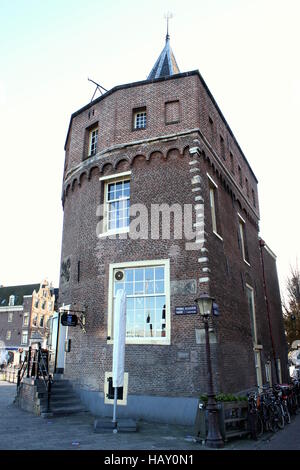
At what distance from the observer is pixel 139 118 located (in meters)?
15.8

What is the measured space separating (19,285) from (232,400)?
60637mm

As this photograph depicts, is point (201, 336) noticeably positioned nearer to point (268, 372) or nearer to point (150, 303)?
point (150, 303)

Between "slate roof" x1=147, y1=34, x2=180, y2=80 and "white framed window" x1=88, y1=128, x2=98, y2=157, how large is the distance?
5.31 meters

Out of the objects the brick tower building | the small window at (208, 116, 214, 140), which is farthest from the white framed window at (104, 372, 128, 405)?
the small window at (208, 116, 214, 140)

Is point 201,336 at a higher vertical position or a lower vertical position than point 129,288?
lower

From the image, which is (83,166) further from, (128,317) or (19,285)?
(19,285)

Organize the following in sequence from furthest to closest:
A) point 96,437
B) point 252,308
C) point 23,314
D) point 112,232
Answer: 1. point 23,314
2. point 252,308
3. point 112,232
4. point 96,437

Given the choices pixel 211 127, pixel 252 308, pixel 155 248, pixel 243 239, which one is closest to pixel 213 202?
pixel 211 127

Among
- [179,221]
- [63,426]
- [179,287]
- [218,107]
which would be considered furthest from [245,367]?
[218,107]

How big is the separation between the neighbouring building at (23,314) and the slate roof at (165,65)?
46358mm

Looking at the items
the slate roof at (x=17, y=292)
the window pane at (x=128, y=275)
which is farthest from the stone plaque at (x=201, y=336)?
the slate roof at (x=17, y=292)

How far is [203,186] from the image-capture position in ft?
46.0

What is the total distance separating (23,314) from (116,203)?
165 ft

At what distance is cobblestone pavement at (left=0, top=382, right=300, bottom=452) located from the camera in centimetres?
796
